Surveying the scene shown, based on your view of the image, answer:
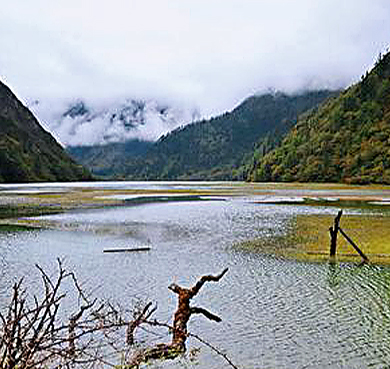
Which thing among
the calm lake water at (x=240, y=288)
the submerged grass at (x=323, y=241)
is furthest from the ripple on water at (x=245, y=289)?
the submerged grass at (x=323, y=241)

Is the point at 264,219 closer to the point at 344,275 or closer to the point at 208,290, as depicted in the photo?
the point at 344,275

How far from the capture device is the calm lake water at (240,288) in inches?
576

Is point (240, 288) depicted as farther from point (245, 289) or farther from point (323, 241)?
point (323, 241)

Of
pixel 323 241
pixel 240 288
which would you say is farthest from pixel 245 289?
pixel 323 241

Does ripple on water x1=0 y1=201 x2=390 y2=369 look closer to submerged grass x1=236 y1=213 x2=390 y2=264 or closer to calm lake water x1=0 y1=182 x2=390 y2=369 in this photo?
calm lake water x1=0 y1=182 x2=390 y2=369

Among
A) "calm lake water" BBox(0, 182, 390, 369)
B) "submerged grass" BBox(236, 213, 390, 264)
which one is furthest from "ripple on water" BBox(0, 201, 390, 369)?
"submerged grass" BBox(236, 213, 390, 264)

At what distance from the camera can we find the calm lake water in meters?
14.6

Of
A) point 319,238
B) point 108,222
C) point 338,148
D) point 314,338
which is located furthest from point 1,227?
point 338,148

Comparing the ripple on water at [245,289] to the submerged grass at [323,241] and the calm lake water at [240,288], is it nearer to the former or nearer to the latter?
the calm lake water at [240,288]

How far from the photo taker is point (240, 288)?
22000 millimetres

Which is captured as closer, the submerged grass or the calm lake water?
the calm lake water

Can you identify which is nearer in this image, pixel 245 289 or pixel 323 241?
pixel 245 289

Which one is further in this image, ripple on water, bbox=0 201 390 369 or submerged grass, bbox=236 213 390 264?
submerged grass, bbox=236 213 390 264

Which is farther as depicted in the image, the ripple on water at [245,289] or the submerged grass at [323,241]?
the submerged grass at [323,241]
